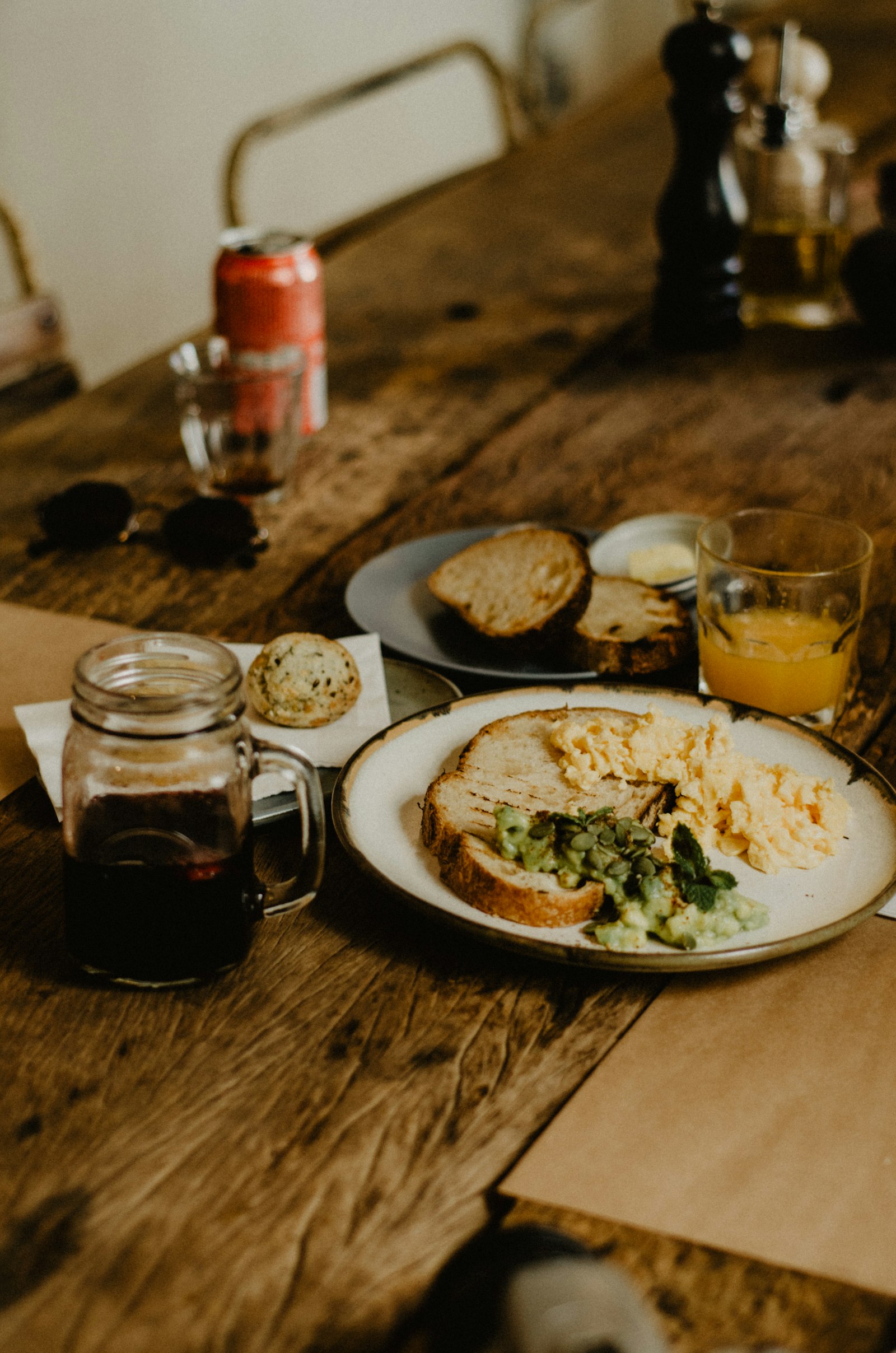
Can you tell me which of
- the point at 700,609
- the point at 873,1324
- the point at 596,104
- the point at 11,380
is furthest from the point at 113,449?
the point at 596,104

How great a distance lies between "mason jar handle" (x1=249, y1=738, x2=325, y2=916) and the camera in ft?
2.85

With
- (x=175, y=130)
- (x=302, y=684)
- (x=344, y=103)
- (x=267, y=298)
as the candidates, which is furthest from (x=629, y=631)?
(x=175, y=130)

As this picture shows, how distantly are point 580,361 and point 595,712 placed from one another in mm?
1198

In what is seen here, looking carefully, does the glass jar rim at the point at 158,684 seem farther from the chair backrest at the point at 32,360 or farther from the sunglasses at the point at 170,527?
the chair backrest at the point at 32,360

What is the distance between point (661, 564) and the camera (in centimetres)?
145

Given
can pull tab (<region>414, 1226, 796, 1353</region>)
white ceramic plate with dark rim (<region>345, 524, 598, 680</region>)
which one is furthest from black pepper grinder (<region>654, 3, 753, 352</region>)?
can pull tab (<region>414, 1226, 796, 1353</region>)

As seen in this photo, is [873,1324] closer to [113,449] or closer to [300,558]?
[300,558]

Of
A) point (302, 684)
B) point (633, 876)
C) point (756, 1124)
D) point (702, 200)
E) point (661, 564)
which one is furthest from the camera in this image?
point (702, 200)

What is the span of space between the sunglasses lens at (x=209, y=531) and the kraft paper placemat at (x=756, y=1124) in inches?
34.1

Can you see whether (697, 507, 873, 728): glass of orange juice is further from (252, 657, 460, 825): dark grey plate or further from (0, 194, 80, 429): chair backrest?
(0, 194, 80, 429): chair backrest

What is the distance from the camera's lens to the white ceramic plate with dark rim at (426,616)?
1.29 meters

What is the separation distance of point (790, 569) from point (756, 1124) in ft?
2.13

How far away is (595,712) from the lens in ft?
3.60

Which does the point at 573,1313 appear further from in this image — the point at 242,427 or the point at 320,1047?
the point at 242,427
